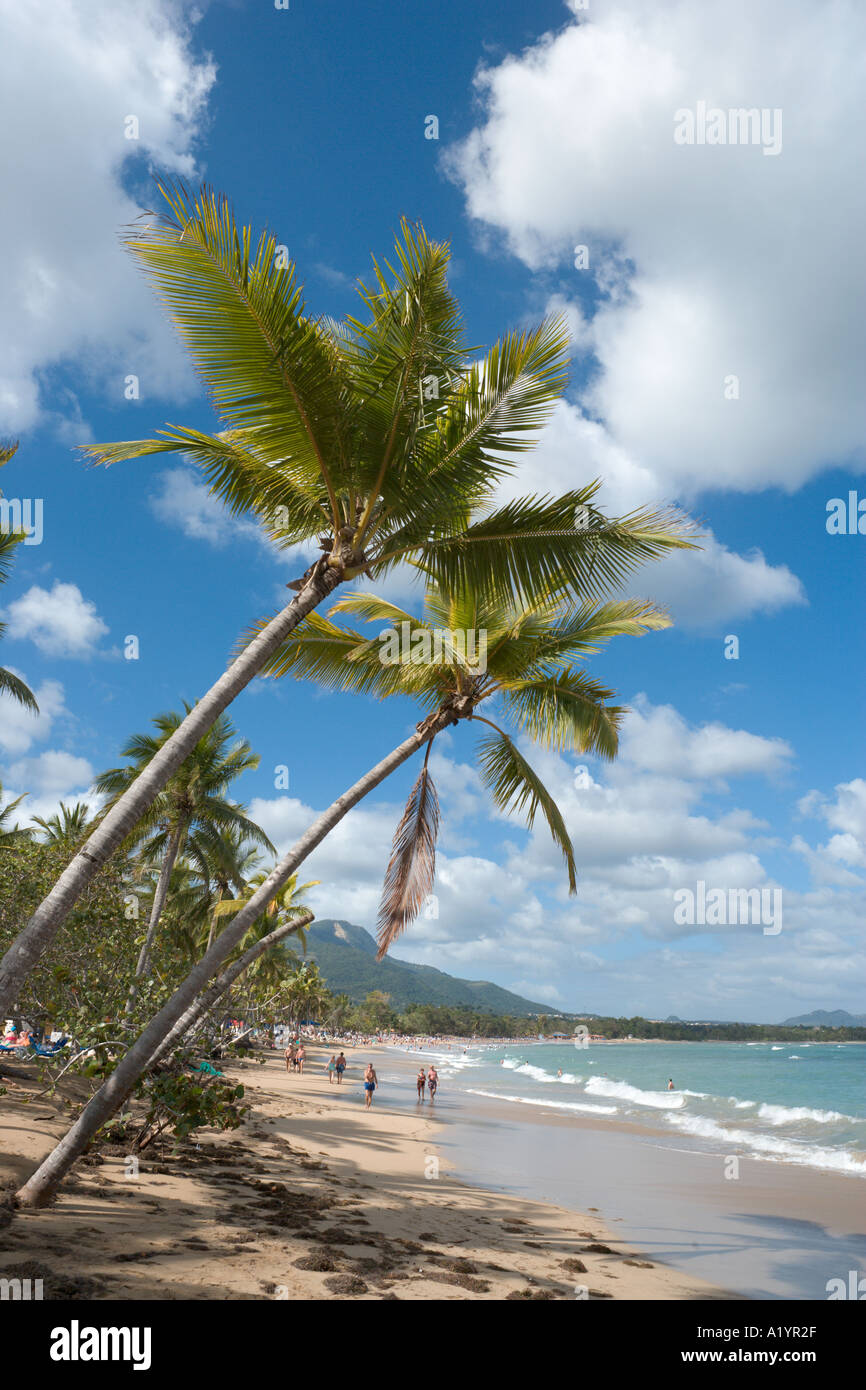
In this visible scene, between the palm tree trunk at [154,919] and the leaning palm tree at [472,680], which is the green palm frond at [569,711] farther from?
the palm tree trunk at [154,919]

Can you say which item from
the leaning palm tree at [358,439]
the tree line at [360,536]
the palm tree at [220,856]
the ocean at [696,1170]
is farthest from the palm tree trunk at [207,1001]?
the palm tree at [220,856]

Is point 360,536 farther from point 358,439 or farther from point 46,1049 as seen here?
point 46,1049

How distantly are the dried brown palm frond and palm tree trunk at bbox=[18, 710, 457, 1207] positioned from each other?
148 centimetres

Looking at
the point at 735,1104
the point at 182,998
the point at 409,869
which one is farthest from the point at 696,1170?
the point at 735,1104

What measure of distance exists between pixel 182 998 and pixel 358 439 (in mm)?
5217

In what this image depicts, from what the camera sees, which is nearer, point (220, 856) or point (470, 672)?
point (470, 672)

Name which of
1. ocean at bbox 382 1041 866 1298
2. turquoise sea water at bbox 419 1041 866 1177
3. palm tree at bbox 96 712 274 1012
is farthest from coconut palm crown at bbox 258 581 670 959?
turquoise sea water at bbox 419 1041 866 1177

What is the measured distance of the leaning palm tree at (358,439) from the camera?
A: 571 cm

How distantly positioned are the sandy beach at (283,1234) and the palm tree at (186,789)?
8188 millimetres

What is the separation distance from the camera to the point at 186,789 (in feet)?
70.5

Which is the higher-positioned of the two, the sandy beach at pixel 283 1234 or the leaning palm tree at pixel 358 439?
the leaning palm tree at pixel 358 439
